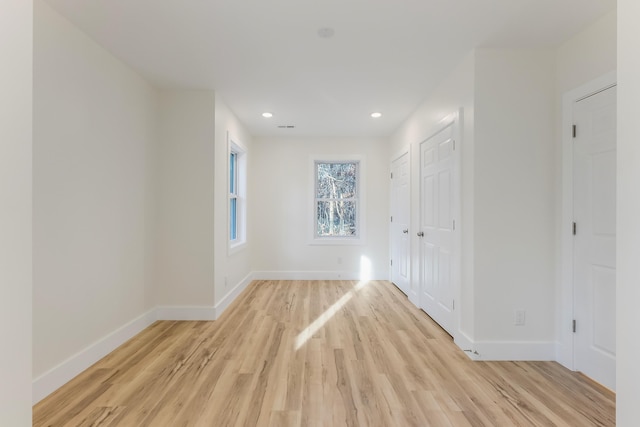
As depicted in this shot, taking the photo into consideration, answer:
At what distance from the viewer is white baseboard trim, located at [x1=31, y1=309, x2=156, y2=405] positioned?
189cm

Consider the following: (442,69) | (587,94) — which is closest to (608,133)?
(587,94)

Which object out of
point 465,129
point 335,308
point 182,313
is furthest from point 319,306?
point 465,129

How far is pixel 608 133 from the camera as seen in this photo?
2.02m

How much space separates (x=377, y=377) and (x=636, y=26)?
85.2 inches

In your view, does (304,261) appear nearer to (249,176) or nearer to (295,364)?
(249,176)

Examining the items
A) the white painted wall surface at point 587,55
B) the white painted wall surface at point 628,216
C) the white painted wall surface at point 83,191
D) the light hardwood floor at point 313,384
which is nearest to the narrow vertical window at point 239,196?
the white painted wall surface at point 83,191

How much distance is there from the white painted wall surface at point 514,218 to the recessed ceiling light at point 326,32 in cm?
127

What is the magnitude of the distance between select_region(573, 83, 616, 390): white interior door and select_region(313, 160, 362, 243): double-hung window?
3496mm

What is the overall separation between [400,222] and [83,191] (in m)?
3.77

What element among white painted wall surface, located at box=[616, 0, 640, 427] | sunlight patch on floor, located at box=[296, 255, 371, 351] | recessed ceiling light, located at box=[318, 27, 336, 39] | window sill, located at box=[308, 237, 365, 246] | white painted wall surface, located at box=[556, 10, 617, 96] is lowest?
sunlight patch on floor, located at box=[296, 255, 371, 351]

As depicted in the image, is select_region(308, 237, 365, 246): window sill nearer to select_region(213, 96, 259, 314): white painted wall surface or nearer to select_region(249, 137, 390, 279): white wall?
select_region(249, 137, 390, 279): white wall

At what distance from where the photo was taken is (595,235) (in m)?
2.13

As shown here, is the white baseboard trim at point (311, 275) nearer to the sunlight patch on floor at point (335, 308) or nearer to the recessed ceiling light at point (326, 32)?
the sunlight patch on floor at point (335, 308)

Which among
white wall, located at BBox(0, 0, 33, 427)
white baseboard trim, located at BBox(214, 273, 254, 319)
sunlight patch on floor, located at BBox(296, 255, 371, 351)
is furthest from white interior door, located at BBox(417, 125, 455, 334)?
white wall, located at BBox(0, 0, 33, 427)
